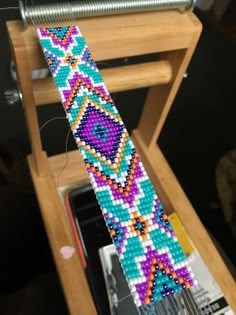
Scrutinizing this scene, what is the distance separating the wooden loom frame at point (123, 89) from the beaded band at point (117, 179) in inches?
1.6

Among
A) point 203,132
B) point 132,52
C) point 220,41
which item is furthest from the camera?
point 220,41

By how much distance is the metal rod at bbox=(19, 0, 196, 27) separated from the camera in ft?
1.32

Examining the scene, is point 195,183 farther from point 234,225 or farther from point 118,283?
point 118,283

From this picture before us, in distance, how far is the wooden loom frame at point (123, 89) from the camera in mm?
439

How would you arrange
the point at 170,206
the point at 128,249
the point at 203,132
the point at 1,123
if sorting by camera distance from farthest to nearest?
1. the point at 203,132
2. the point at 1,123
3. the point at 170,206
4. the point at 128,249

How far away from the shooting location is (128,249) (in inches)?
11.6

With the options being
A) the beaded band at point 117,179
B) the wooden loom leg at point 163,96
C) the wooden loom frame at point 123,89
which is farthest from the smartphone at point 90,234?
the beaded band at point 117,179

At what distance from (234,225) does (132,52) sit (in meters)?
0.62

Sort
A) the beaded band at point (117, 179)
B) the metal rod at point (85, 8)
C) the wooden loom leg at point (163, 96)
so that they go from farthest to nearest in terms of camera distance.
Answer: the wooden loom leg at point (163, 96)
the metal rod at point (85, 8)
the beaded band at point (117, 179)

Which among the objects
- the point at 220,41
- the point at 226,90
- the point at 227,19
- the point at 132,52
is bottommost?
the point at 132,52

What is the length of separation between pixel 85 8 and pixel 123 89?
15 centimetres

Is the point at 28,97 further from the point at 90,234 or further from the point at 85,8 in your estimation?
the point at 90,234

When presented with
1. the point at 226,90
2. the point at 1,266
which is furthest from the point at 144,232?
the point at 226,90

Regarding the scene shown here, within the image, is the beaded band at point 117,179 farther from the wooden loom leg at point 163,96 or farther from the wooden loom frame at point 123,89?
the wooden loom leg at point 163,96
